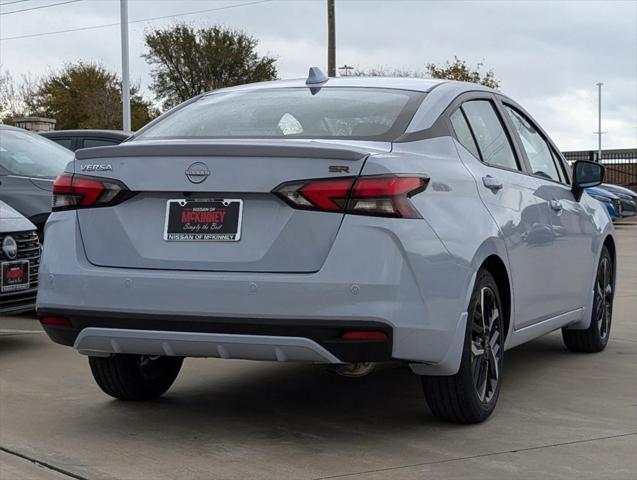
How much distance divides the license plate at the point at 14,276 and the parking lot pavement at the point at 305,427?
19.0 inches

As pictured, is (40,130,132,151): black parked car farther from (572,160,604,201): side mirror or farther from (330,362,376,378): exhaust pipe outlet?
(330,362,376,378): exhaust pipe outlet

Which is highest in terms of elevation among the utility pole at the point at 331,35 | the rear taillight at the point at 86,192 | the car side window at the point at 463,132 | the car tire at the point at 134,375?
the utility pole at the point at 331,35

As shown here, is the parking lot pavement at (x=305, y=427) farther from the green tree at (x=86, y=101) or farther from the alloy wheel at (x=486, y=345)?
the green tree at (x=86, y=101)

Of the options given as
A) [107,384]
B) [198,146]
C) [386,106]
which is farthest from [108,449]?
[386,106]

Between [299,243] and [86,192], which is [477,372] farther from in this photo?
[86,192]

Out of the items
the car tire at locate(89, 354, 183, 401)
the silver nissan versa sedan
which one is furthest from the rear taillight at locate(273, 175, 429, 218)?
the car tire at locate(89, 354, 183, 401)

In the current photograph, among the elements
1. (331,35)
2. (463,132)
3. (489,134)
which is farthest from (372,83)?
(331,35)

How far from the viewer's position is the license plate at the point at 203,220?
4840 millimetres

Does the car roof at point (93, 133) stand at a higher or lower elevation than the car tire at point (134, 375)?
higher

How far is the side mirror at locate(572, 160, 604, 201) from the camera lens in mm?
7242

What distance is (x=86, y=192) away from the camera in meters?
5.18

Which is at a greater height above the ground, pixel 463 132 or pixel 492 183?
pixel 463 132

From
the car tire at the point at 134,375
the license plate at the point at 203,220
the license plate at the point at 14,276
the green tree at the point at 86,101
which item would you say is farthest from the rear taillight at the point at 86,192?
the green tree at the point at 86,101

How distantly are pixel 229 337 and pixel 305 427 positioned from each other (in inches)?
33.4
